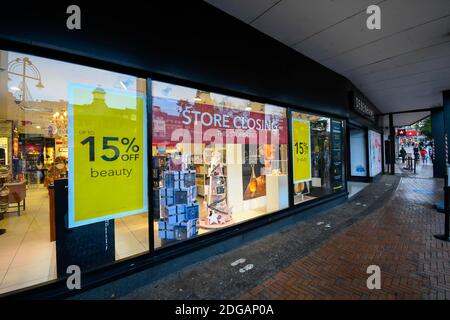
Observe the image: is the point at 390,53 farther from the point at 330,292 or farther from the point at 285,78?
the point at 330,292

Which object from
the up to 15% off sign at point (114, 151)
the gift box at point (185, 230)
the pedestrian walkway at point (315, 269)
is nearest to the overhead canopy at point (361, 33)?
the up to 15% off sign at point (114, 151)

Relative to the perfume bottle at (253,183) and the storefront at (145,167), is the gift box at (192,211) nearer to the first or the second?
the storefront at (145,167)

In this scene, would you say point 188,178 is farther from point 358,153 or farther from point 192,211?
point 358,153

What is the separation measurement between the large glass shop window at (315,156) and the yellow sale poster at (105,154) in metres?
3.50

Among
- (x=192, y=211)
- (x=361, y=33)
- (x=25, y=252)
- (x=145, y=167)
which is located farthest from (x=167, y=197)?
(x=361, y=33)

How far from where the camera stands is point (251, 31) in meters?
3.87

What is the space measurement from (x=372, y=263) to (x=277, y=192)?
234 cm

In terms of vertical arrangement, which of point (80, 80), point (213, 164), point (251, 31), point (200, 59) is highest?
point (251, 31)

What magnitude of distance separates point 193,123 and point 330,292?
2864 mm

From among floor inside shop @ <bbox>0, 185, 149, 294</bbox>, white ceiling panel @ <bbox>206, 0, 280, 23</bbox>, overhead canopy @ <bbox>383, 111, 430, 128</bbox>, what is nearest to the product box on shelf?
floor inside shop @ <bbox>0, 185, 149, 294</bbox>

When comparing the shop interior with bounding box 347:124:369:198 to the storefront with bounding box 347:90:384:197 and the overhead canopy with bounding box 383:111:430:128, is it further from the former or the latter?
the overhead canopy with bounding box 383:111:430:128

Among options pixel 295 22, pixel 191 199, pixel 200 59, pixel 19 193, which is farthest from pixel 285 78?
pixel 19 193

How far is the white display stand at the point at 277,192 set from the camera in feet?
15.7
